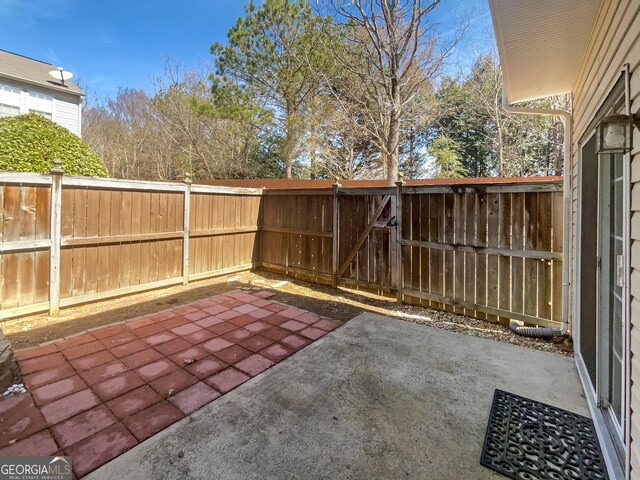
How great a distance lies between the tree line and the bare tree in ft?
0.08

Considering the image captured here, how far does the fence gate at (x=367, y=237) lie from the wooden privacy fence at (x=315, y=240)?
0.02m

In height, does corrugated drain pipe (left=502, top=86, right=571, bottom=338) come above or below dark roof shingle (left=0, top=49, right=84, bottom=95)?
below

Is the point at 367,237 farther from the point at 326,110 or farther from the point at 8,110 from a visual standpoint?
the point at 8,110

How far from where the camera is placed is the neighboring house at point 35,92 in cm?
979

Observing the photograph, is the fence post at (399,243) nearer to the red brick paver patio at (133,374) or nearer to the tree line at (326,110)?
the red brick paver patio at (133,374)

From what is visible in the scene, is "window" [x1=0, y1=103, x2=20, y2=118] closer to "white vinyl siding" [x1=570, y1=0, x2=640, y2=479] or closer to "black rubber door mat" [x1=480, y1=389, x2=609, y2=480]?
"white vinyl siding" [x1=570, y1=0, x2=640, y2=479]

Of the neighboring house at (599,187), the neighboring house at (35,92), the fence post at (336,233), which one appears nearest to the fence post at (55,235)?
the fence post at (336,233)

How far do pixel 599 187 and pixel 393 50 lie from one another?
472cm

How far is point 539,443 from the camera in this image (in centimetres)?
172

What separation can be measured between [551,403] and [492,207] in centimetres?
209

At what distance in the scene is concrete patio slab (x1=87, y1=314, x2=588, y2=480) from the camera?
1.54 metres

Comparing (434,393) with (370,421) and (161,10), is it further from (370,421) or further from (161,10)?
(161,10)

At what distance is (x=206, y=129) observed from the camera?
13227 mm

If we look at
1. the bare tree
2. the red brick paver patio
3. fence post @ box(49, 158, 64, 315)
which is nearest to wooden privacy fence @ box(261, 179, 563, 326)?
the red brick paver patio
